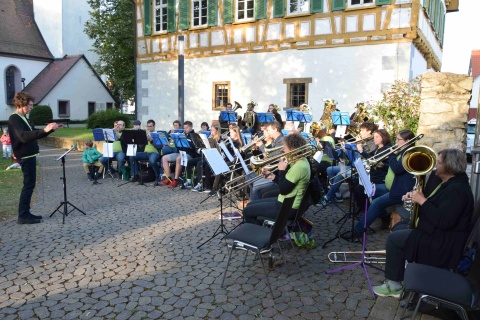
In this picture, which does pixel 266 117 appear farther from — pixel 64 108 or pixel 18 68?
pixel 18 68

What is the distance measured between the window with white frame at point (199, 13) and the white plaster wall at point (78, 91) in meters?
18.9

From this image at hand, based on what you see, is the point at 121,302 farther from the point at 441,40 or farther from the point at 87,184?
the point at 441,40

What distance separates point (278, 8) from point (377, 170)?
10653 millimetres

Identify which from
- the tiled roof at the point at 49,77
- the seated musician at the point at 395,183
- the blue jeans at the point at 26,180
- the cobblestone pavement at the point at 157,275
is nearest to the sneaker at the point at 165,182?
the cobblestone pavement at the point at 157,275

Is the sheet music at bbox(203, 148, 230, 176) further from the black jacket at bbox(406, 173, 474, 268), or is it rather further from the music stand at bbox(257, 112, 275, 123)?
the music stand at bbox(257, 112, 275, 123)

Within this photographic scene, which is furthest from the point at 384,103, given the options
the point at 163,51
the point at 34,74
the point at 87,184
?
the point at 34,74

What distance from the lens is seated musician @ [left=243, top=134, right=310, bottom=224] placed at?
184 inches

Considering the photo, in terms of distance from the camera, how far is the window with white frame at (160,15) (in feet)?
60.1

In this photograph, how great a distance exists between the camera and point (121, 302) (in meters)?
3.93

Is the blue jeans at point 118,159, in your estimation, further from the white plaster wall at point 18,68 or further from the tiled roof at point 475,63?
the tiled roof at point 475,63

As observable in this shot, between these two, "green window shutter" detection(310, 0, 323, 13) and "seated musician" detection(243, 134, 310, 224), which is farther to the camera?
"green window shutter" detection(310, 0, 323, 13)

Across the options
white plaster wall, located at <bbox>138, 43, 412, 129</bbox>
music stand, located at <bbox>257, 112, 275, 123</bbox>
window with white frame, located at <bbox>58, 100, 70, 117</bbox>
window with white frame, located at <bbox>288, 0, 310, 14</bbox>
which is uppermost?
window with white frame, located at <bbox>288, 0, 310, 14</bbox>

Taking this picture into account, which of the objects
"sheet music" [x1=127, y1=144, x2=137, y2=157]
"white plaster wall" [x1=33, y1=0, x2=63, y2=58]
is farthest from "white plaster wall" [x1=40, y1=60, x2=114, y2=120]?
"sheet music" [x1=127, y1=144, x2=137, y2=157]

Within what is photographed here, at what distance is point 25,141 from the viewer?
621 cm
